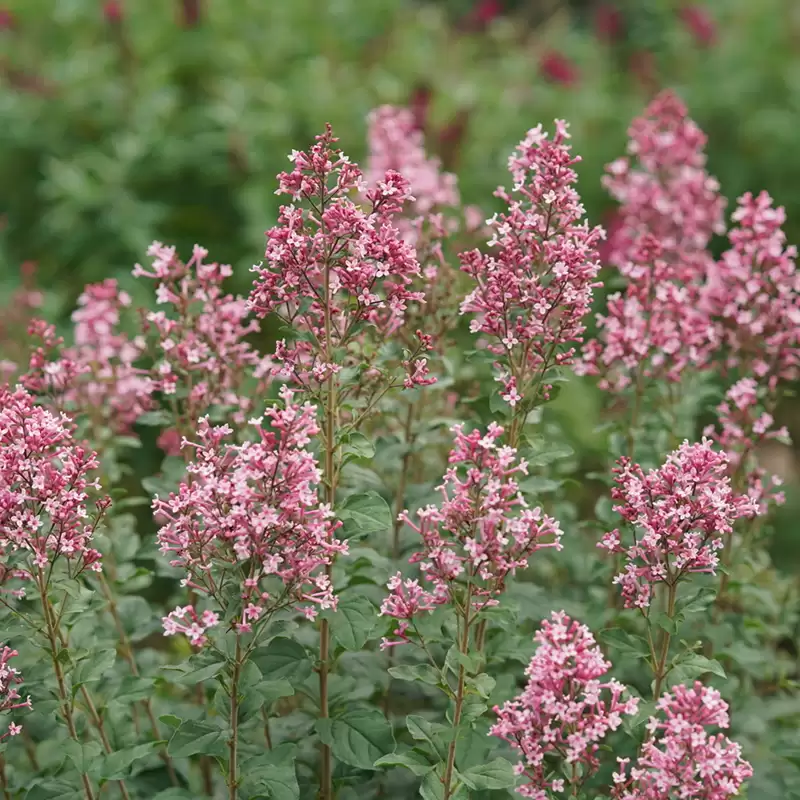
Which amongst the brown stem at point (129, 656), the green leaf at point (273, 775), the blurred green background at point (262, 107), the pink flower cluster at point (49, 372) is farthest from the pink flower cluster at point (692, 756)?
the blurred green background at point (262, 107)

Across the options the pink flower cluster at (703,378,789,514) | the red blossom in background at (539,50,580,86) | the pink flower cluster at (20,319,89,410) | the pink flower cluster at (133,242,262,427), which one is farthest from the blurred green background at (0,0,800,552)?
the pink flower cluster at (133,242,262,427)

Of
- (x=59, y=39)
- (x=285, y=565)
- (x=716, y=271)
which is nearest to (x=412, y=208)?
(x=716, y=271)

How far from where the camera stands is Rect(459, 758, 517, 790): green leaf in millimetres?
2354

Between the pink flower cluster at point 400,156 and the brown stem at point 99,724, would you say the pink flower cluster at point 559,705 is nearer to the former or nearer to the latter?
the brown stem at point 99,724

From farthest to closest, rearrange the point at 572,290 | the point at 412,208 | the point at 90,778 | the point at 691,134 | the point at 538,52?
the point at 538,52 → the point at 412,208 → the point at 691,134 → the point at 90,778 → the point at 572,290

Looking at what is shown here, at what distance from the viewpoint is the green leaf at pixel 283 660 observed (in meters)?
2.56

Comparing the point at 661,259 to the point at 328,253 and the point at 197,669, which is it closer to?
the point at 328,253

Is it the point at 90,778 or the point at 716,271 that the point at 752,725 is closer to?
the point at 716,271

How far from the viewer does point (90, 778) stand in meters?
2.68

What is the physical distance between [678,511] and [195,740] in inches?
48.3

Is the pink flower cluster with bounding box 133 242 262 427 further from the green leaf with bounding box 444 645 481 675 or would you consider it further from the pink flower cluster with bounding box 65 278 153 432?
the green leaf with bounding box 444 645 481 675

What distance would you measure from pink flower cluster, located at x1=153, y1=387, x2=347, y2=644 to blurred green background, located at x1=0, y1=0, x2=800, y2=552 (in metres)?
3.65

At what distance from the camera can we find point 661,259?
3.62 meters

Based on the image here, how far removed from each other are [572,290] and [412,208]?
189cm
